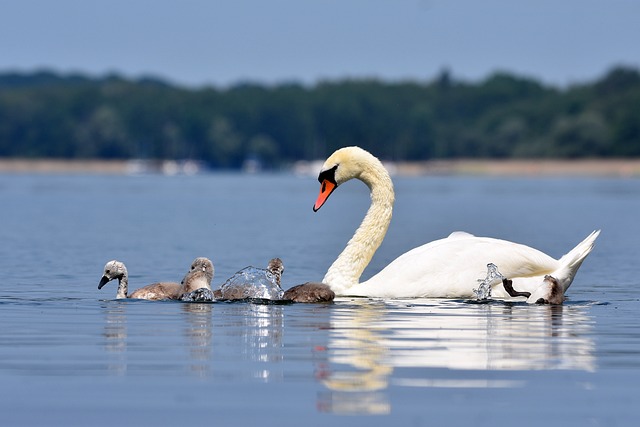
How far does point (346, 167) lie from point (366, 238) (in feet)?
2.99

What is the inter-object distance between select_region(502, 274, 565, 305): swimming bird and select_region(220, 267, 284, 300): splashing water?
2450 millimetres

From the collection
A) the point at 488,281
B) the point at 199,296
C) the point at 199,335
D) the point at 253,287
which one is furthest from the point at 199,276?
the point at 199,335

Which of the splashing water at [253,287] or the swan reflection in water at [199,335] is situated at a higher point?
the splashing water at [253,287]

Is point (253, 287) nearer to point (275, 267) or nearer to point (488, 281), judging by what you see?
point (275, 267)

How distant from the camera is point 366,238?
17047 millimetres

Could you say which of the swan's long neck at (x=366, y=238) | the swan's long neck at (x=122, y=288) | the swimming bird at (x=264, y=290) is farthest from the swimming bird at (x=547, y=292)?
the swan's long neck at (x=122, y=288)

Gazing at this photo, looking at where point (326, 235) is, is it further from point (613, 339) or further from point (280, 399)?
point (280, 399)

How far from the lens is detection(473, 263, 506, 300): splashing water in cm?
1577

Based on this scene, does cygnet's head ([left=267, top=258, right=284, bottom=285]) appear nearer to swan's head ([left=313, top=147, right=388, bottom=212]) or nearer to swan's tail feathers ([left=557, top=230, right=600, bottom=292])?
swan's head ([left=313, top=147, right=388, bottom=212])

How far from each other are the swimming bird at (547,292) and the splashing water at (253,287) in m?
2.45

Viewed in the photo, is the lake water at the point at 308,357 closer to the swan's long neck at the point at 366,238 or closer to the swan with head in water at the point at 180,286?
the swan with head in water at the point at 180,286

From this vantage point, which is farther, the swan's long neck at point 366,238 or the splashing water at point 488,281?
the swan's long neck at point 366,238

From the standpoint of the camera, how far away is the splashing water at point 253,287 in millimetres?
16062

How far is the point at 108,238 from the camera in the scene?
30578mm
